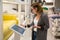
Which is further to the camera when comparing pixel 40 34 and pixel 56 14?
pixel 56 14

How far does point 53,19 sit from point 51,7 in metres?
0.78

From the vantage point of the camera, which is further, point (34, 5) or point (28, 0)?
point (28, 0)

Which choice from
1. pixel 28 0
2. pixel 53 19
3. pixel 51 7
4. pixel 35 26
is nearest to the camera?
pixel 35 26

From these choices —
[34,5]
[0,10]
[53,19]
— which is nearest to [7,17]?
[34,5]

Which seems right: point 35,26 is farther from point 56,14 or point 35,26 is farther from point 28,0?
point 28,0

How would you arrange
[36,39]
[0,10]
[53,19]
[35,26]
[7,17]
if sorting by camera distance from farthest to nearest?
[53,19] → [7,17] → [36,39] → [35,26] → [0,10]

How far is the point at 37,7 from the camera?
10.1 feet

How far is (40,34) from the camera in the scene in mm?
3049

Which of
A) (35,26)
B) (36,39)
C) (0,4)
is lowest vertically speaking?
(36,39)

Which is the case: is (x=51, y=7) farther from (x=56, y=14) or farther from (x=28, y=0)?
(x=28, y=0)

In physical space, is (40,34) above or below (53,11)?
below

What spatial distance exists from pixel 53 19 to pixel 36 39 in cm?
188

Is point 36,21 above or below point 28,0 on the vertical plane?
below

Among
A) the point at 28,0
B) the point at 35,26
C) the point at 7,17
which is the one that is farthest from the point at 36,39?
the point at 28,0
